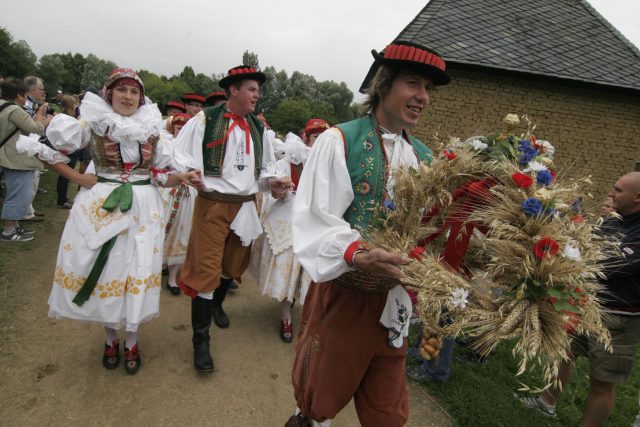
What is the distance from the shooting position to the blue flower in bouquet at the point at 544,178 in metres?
1.38

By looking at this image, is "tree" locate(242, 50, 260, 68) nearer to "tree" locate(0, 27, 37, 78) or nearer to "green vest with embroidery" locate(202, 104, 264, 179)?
"tree" locate(0, 27, 37, 78)

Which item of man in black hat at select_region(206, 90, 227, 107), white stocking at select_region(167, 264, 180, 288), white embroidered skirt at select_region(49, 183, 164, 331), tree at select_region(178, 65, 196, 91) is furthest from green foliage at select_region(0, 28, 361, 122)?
white embroidered skirt at select_region(49, 183, 164, 331)

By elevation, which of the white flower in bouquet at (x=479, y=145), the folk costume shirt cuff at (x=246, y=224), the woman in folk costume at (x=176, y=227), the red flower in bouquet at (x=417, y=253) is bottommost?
the woman in folk costume at (x=176, y=227)

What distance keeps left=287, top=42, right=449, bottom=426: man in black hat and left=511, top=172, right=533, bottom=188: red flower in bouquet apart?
1.68ft

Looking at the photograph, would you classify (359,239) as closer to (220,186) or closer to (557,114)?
(220,186)

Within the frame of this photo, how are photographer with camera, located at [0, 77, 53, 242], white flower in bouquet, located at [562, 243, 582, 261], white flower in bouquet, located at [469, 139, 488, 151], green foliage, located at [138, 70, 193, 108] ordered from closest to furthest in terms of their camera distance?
white flower in bouquet, located at [562, 243, 582, 261] → white flower in bouquet, located at [469, 139, 488, 151] → photographer with camera, located at [0, 77, 53, 242] → green foliage, located at [138, 70, 193, 108]

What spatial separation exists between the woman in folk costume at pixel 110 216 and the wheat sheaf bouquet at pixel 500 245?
1940 mm

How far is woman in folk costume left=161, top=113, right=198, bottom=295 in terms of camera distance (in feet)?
14.5

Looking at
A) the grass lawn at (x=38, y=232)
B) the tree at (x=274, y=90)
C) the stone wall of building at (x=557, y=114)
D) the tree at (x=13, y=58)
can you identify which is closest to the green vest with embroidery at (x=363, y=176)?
the grass lawn at (x=38, y=232)

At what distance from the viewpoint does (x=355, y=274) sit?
185 centimetres

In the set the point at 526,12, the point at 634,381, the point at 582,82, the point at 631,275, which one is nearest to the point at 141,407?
the point at 631,275

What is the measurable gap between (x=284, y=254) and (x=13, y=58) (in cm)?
6152

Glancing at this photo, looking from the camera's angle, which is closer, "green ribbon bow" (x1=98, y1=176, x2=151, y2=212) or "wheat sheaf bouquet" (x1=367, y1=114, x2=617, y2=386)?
"wheat sheaf bouquet" (x1=367, y1=114, x2=617, y2=386)

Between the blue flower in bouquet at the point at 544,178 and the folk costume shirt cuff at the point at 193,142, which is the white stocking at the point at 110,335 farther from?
the blue flower in bouquet at the point at 544,178
